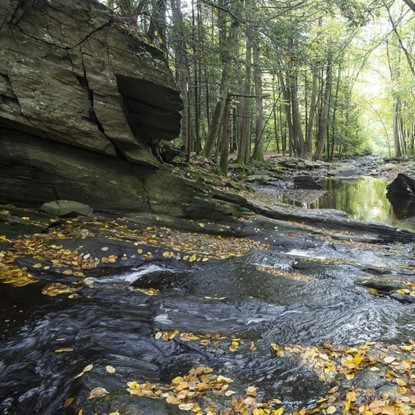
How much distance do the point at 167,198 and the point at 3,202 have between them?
427cm

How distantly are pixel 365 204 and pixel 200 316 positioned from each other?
15.9 metres

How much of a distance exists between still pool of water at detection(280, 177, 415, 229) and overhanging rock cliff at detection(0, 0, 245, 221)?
10164mm

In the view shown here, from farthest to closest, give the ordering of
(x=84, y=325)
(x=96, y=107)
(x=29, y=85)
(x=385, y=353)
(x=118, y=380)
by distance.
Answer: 1. (x=96, y=107)
2. (x=29, y=85)
3. (x=84, y=325)
4. (x=385, y=353)
5. (x=118, y=380)

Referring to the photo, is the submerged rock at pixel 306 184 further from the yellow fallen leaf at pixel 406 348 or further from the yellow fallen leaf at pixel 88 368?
the yellow fallen leaf at pixel 88 368

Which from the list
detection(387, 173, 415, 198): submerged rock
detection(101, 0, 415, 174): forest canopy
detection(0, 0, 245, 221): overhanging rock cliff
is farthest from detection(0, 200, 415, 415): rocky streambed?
detection(387, 173, 415, 198): submerged rock

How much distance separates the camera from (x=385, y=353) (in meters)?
4.54

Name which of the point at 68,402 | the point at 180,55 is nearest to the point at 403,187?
the point at 180,55

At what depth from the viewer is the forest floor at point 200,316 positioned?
3768 mm

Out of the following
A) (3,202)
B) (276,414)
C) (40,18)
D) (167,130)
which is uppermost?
(40,18)

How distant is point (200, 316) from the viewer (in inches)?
236

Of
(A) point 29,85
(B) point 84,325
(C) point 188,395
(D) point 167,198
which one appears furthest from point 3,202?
(C) point 188,395

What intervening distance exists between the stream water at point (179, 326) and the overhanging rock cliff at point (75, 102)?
3510 millimetres

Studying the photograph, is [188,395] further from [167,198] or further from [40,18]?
[40,18]

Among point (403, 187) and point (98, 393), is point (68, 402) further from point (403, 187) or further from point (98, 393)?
point (403, 187)
